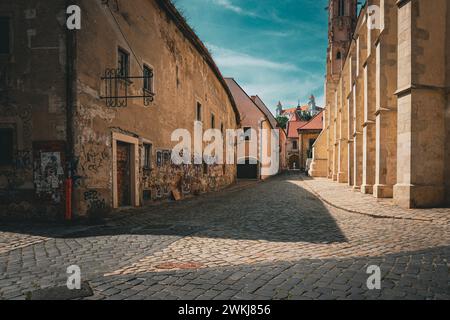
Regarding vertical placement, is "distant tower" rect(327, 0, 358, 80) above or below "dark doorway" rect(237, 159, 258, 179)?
above

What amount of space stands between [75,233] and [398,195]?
30.1 feet

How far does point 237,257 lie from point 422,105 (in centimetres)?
830

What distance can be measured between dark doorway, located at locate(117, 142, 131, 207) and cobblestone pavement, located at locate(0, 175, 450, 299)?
8.87ft

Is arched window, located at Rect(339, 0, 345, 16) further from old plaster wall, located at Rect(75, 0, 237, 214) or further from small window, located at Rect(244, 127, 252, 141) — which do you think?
old plaster wall, located at Rect(75, 0, 237, 214)

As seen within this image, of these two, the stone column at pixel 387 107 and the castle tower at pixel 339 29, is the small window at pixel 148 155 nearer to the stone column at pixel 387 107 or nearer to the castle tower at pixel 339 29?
the stone column at pixel 387 107

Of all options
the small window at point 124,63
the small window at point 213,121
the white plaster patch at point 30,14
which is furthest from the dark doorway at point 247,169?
the white plaster patch at point 30,14

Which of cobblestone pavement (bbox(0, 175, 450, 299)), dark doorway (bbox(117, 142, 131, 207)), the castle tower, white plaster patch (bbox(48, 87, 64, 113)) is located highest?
the castle tower

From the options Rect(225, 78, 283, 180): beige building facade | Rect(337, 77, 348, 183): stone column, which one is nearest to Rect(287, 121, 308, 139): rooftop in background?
Rect(225, 78, 283, 180): beige building facade

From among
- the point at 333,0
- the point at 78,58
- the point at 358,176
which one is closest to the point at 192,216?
the point at 78,58

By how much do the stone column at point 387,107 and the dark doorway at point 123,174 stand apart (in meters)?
9.30

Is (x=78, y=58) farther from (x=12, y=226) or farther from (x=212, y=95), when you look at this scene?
(x=212, y=95)

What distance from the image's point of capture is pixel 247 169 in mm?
36594

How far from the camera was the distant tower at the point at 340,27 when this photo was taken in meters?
46.5

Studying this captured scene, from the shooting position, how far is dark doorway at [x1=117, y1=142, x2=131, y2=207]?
10.8 meters
